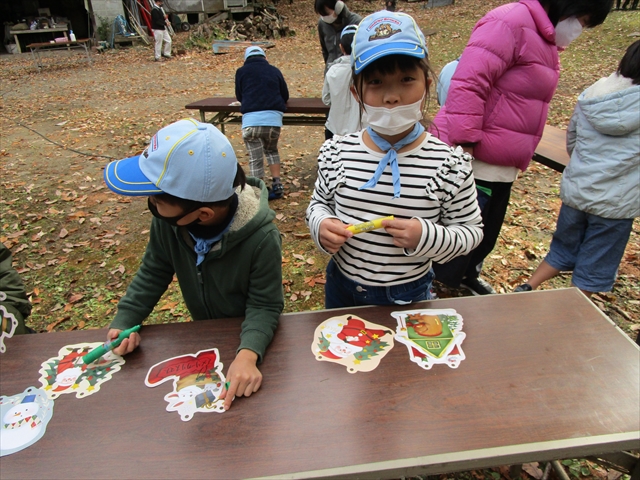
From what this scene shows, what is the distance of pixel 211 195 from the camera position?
1.31 m

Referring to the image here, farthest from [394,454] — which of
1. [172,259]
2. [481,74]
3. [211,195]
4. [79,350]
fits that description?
[481,74]

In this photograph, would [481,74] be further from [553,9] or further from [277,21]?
[277,21]

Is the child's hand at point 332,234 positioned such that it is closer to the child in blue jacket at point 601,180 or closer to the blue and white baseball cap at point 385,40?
the blue and white baseball cap at point 385,40

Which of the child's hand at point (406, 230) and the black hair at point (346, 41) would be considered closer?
Answer: the child's hand at point (406, 230)

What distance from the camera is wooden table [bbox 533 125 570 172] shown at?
3023 millimetres

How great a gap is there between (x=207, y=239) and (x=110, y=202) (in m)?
4.26

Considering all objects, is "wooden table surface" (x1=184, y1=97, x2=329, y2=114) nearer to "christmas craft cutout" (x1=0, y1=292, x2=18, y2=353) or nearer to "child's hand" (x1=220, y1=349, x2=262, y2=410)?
"christmas craft cutout" (x1=0, y1=292, x2=18, y2=353)

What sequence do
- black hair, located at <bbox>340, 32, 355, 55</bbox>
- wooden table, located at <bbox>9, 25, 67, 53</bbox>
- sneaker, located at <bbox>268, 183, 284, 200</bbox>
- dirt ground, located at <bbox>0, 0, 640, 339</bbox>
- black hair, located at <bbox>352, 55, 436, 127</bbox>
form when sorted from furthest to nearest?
wooden table, located at <bbox>9, 25, 67, 53</bbox>, sneaker, located at <bbox>268, 183, 284, 200</bbox>, black hair, located at <bbox>340, 32, 355, 55</bbox>, dirt ground, located at <bbox>0, 0, 640, 339</bbox>, black hair, located at <bbox>352, 55, 436, 127</bbox>

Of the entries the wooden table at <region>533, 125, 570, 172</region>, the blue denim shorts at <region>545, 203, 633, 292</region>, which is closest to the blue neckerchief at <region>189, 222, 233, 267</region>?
the blue denim shorts at <region>545, 203, 633, 292</region>

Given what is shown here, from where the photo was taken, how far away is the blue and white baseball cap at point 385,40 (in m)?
1.31

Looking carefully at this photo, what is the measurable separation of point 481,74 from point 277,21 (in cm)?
1785

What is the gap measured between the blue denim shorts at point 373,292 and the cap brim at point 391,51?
2.79 feet

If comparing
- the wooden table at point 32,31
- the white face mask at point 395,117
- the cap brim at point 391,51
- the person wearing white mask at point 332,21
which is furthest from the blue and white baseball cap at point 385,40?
the wooden table at point 32,31

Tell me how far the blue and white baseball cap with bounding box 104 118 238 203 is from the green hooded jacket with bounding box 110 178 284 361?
206 mm
